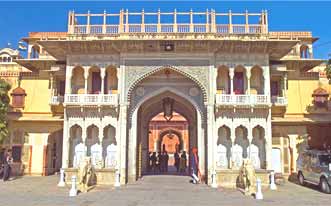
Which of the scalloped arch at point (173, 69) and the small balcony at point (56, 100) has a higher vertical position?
the scalloped arch at point (173, 69)

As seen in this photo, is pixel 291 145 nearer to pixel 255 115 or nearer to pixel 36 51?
pixel 255 115

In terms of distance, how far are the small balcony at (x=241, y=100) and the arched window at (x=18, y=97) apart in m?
12.7

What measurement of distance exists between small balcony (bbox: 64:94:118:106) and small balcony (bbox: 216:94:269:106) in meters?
5.57

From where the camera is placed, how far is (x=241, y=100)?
58.1 ft

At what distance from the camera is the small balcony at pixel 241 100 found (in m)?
17.5


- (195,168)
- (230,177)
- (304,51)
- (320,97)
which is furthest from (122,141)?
(304,51)

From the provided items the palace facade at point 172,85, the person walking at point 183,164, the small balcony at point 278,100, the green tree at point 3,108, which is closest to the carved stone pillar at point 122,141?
the palace facade at point 172,85

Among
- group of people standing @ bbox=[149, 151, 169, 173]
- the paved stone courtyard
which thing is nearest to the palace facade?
the paved stone courtyard

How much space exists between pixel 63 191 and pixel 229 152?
28.8 feet

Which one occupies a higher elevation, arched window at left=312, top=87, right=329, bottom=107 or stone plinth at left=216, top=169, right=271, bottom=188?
arched window at left=312, top=87, right=329, bottom=107

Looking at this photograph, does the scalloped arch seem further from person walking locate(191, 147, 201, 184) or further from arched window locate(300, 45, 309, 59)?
arched window locate(300, 45, 309, 59)

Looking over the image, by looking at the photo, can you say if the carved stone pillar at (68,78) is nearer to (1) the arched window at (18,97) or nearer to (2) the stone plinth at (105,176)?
(2) the stone plinth at (105,176)

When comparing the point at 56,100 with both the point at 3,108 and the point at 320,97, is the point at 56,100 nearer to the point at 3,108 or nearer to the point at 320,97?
the point at 3,108

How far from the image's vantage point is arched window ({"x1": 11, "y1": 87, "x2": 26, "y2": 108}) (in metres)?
21.7
